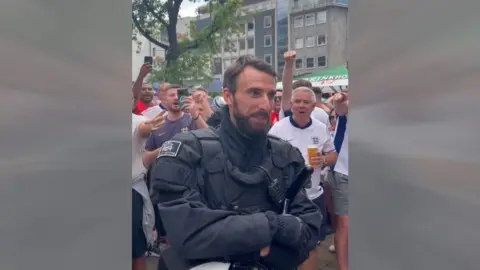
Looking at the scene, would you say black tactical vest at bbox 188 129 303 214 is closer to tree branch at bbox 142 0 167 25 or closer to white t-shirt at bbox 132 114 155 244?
white t-shirt at bbox 132 114 155 244

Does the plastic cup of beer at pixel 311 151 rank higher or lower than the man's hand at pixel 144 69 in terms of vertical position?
lower

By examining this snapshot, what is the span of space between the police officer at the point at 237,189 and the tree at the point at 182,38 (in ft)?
32.3

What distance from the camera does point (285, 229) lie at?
1.70 m

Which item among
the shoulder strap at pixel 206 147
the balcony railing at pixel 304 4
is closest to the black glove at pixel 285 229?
the shoulder strap at pixel 206 147

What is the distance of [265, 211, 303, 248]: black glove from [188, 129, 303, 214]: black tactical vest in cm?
11

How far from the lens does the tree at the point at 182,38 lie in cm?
1159

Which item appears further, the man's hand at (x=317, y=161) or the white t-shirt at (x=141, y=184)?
the man's hand at (x=317, y=161)

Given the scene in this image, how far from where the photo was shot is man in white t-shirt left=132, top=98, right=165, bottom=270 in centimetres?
295
